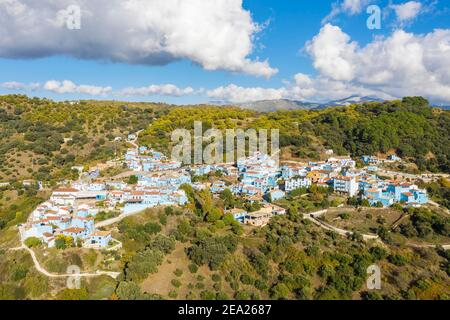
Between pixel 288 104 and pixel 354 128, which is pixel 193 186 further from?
pixel 288 104

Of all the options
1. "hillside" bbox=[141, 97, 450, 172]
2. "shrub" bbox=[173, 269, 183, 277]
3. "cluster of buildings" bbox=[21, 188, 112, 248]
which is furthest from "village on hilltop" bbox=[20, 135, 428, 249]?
"shrub" bbox=[173, 269, 183, 277]

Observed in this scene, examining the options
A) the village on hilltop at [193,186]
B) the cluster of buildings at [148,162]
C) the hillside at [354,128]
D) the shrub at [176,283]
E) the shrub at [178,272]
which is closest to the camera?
the shrub at [176,283]

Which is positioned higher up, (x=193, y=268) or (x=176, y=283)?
(x=193, y=268)

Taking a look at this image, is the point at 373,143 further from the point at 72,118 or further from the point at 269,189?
the point at 72,118

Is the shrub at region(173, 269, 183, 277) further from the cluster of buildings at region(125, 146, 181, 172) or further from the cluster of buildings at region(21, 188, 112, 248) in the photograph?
the cluster of buildings at region(125, 146, 181, 172)

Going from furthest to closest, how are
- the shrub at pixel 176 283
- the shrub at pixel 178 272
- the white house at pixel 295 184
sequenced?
the white house at pixel 295 184, the shrub at pixel 178 272, the shrub at pixel 176 283

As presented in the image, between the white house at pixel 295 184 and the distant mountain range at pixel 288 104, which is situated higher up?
the distant mountain range at pixel 288 104

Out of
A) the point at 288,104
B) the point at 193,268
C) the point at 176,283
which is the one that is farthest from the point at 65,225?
the point at 288,104

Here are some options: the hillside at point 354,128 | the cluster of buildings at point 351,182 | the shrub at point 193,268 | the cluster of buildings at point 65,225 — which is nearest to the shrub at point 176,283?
the shrub at point 193,268

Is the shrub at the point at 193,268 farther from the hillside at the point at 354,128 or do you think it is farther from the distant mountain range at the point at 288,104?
the distant mountain range at the point at 288,104

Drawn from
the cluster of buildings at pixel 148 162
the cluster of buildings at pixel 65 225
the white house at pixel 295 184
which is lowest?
the cluster of buildings at pixel 65 225
